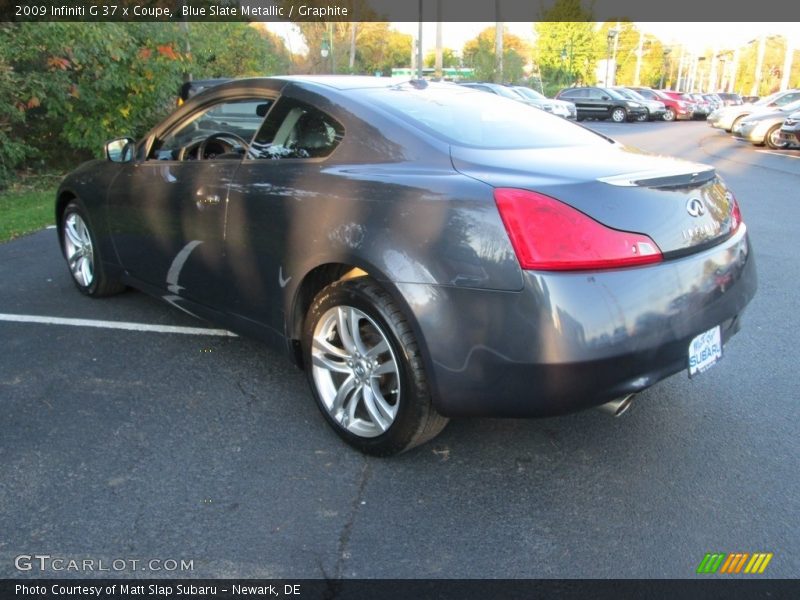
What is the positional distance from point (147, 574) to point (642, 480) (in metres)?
1.90

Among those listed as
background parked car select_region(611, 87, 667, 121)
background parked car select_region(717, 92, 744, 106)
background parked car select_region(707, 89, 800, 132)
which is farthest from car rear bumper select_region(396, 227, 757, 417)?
background parked car select_region(717, 92, 744, 106)

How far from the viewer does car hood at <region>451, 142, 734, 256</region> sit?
2.46m

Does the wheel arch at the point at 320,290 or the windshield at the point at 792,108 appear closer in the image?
the wheel arch at the point at 320,290

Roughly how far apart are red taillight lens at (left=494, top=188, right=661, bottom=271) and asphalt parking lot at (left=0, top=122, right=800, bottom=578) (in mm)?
960

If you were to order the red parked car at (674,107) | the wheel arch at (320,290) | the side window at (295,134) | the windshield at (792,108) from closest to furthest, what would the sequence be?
the wheel arch at (320,290) < the side window at (295,134) < the windshield at (792,108) < the red parked car at (674,107)

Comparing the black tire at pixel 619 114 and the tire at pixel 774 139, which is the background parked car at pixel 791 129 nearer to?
A: the tire at pixel 774 139

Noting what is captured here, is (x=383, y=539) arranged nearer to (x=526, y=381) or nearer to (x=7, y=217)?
(x=526, y=381)

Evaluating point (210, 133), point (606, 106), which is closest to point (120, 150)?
point (210, 133)

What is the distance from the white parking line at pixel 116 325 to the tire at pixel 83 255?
34 cm

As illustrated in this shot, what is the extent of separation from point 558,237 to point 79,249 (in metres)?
3.96

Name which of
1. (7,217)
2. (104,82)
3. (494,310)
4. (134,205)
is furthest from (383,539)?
(104,82)

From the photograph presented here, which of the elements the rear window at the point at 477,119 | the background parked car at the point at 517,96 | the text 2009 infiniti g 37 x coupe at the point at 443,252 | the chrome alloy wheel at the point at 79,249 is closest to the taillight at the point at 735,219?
the text 2009 infiniti g 37 x coupe at the point at 443,252

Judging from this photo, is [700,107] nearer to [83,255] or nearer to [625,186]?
[83,255]

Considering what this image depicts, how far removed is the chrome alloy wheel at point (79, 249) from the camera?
495cm
